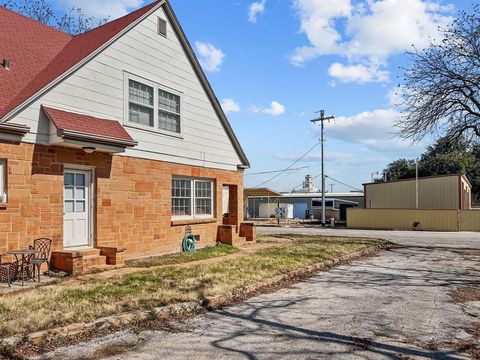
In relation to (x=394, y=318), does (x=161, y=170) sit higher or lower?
higher

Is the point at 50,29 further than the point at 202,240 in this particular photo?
No

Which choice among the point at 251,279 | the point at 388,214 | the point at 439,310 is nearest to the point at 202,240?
the point at 251,279

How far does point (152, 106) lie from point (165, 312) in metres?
7.83

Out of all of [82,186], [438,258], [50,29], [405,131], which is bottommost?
[438,258]

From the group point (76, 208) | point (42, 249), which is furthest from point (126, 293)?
point (76, 208)

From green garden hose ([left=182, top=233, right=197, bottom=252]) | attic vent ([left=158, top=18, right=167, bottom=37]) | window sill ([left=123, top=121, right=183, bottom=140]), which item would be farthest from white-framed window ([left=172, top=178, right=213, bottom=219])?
attic vent ([left=158, top=18, right=167, bottom=37])

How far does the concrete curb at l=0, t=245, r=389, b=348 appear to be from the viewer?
5.56 meters

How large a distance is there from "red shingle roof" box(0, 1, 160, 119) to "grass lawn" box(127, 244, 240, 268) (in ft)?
16.2

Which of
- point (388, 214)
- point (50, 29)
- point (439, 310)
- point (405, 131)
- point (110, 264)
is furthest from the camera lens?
point (388, 214)

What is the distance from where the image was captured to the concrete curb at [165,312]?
556 centimetres

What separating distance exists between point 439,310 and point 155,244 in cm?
826

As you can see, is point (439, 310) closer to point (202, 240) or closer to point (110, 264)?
point (110, 264)

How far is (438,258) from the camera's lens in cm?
1519

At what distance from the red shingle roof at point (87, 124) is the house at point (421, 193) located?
29995mm
